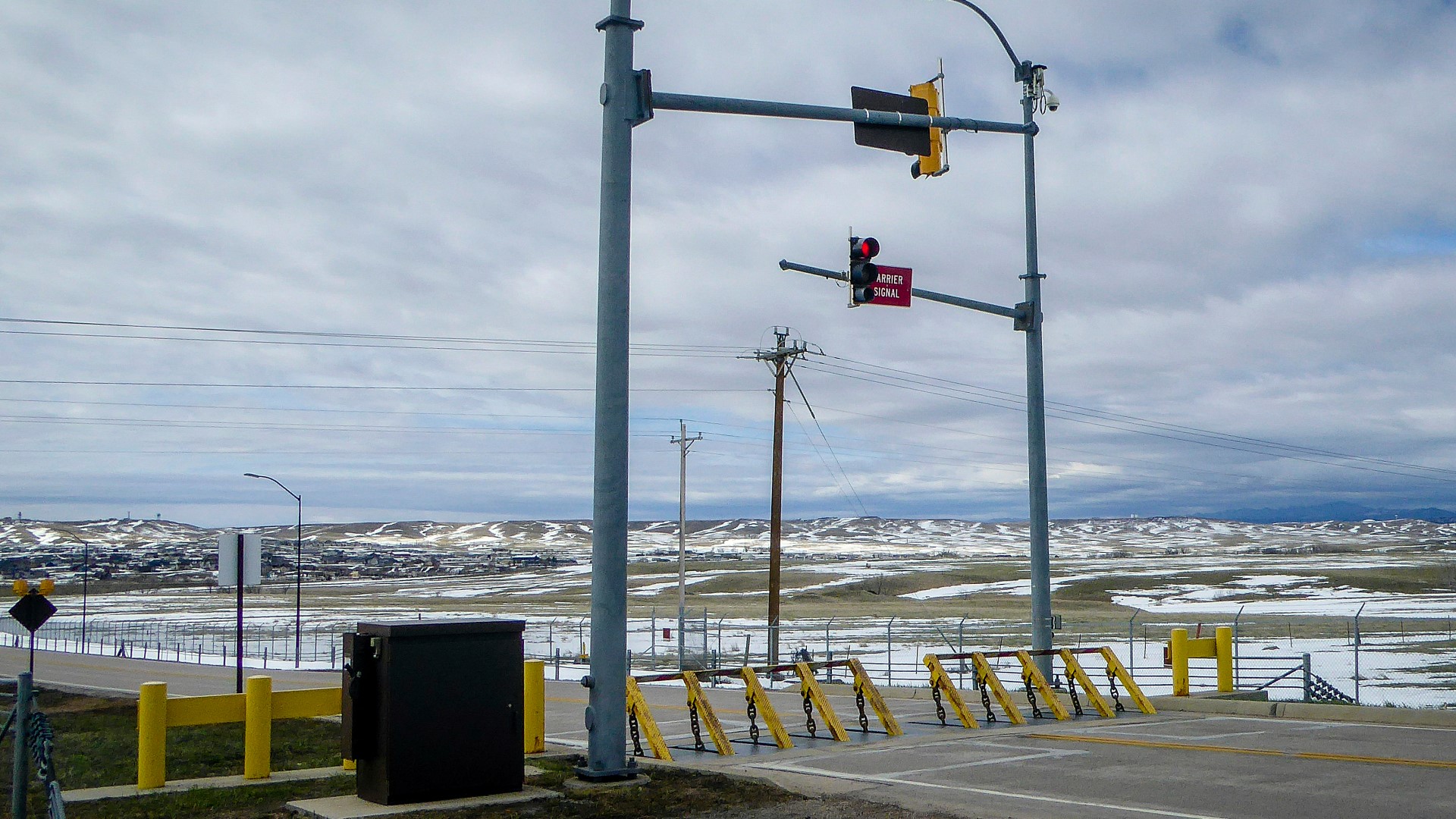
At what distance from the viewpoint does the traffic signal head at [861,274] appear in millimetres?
16766

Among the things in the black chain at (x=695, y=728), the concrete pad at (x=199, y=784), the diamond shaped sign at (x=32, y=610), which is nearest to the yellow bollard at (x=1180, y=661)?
the black chain at (x=695, y=728)

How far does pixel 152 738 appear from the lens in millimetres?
11320

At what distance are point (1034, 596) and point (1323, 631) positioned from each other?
104 feet

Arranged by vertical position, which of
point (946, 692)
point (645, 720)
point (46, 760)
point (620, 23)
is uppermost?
point (620, 23)

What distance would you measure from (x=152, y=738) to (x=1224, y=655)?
15297 mm

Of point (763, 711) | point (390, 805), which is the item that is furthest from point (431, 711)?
point (763, 711)

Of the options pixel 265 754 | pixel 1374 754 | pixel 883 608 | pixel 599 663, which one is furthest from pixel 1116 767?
pixel 883 608

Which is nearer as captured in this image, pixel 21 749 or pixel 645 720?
pixel 21 749

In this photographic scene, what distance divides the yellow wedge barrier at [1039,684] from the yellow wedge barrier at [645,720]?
6058 mm

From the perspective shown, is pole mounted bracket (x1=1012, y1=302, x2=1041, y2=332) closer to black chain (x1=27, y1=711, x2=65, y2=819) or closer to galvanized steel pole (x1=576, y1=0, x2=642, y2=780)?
galvanized steel pole (x1=576, y1=0, x2=642, y2=780)

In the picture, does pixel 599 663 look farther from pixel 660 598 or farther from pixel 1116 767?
pixel 660 598

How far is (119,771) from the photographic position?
14.3 meters

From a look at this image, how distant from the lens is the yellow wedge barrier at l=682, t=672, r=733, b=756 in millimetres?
13828

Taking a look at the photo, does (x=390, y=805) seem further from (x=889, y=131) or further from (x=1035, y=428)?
(x=1035, y=428)
